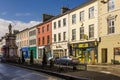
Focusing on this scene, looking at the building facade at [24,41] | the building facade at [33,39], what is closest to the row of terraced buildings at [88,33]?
the building facade at [33,39]

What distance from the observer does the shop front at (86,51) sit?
3761cm

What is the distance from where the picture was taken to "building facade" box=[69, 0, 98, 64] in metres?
37.7

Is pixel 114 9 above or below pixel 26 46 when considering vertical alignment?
above

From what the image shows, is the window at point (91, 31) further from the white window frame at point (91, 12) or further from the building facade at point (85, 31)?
the white window frame at point (91, 12)

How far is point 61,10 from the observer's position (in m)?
51.8

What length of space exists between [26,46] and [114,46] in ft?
145

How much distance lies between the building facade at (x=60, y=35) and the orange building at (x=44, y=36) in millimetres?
2434

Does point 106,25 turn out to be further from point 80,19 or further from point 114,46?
point 80,19

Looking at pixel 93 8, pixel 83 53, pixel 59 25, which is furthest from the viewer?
pixel 59 25

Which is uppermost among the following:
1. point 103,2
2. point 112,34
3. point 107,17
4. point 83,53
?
point 103,2

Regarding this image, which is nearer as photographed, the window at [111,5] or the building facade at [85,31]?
the window at [111,5]

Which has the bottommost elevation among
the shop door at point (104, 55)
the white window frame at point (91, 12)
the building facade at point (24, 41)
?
the shop door at point (104, 55)

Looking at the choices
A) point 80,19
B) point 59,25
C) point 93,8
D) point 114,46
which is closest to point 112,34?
point 114,46

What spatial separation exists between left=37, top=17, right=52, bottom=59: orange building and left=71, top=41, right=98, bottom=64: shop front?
1245 centimetres
